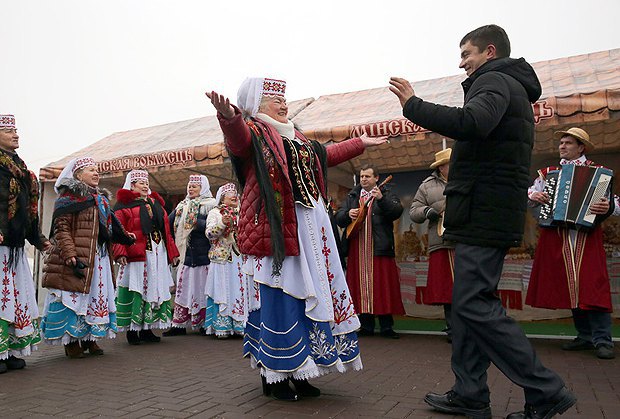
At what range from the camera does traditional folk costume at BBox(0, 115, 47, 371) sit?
15.8 feet

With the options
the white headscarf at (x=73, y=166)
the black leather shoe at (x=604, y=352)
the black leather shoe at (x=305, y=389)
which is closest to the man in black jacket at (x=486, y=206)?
the black leather shoe at (x=305, y=389)

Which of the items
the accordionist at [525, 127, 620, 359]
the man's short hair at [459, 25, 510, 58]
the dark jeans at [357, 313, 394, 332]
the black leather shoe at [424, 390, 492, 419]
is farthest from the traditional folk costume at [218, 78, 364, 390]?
the dark jeans at [357, 313, 394, 332]

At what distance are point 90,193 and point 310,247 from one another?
3.19 metres

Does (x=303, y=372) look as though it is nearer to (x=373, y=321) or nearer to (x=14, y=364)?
(x=14, y=364)

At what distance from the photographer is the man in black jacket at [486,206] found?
2.70 metres

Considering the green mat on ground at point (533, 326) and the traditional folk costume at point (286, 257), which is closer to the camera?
the traditional folk costume at point (286, 257)

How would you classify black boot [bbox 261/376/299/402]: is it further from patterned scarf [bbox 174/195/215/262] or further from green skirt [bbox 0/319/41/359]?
patterned scarf [bbox 174/195/215/262]

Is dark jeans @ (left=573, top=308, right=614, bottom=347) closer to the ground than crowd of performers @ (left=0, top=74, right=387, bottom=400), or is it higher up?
closer to the ground

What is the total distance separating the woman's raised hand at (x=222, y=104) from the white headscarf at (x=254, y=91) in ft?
1.98

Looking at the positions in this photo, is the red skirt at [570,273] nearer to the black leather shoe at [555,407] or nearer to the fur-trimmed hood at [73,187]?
the black leather shoe at [555,407]

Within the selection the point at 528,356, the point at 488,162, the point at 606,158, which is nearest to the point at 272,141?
the point at 488,162

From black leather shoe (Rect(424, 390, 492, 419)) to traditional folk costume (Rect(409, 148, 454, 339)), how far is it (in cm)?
306

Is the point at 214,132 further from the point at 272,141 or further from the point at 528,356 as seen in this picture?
the point at 528,356

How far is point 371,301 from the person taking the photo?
22.0 feet
